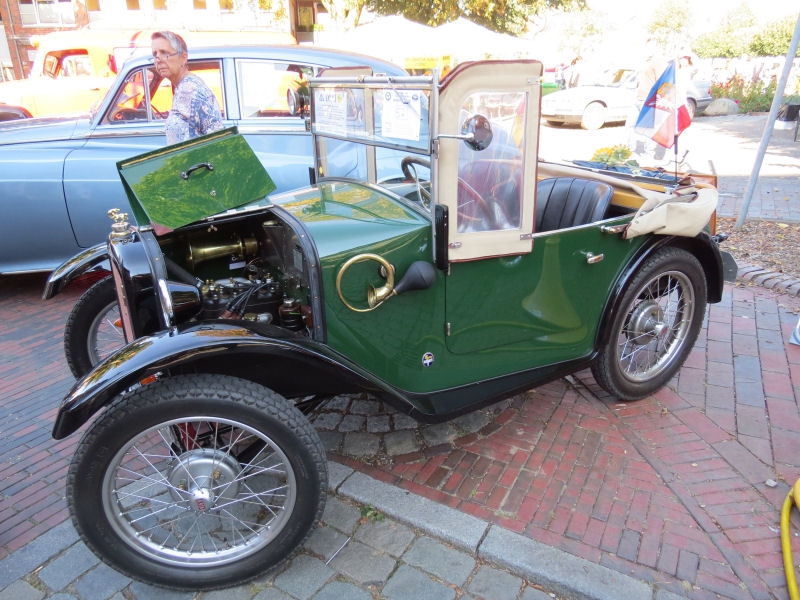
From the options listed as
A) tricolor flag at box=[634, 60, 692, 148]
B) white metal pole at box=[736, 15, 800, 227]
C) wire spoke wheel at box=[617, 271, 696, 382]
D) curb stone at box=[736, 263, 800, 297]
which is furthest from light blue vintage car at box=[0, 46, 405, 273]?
white metal pole at box=[736, 15, 800, 227]

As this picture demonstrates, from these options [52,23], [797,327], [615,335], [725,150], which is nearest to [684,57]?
[725,150]

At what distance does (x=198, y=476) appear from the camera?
2.06m

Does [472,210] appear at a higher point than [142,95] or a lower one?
lower

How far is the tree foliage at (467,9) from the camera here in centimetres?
2077

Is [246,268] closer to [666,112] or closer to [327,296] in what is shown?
[327,296]

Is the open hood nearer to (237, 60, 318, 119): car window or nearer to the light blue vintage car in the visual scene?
the light blue vintage car

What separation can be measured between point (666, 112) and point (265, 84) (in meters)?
3.06

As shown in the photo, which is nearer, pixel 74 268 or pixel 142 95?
pixel 74 268

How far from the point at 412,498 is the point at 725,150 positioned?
11314 millimetres

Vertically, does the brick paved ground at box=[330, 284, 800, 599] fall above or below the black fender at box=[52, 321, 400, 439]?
below

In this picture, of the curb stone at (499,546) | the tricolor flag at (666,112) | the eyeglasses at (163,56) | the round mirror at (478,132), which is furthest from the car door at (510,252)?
the eyeglasses at (163,56)

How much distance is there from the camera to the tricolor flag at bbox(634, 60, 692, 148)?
3.66 metres

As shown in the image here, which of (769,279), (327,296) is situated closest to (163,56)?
(327,296)

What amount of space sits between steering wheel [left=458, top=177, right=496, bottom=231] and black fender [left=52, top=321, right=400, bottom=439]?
2.38 ft
